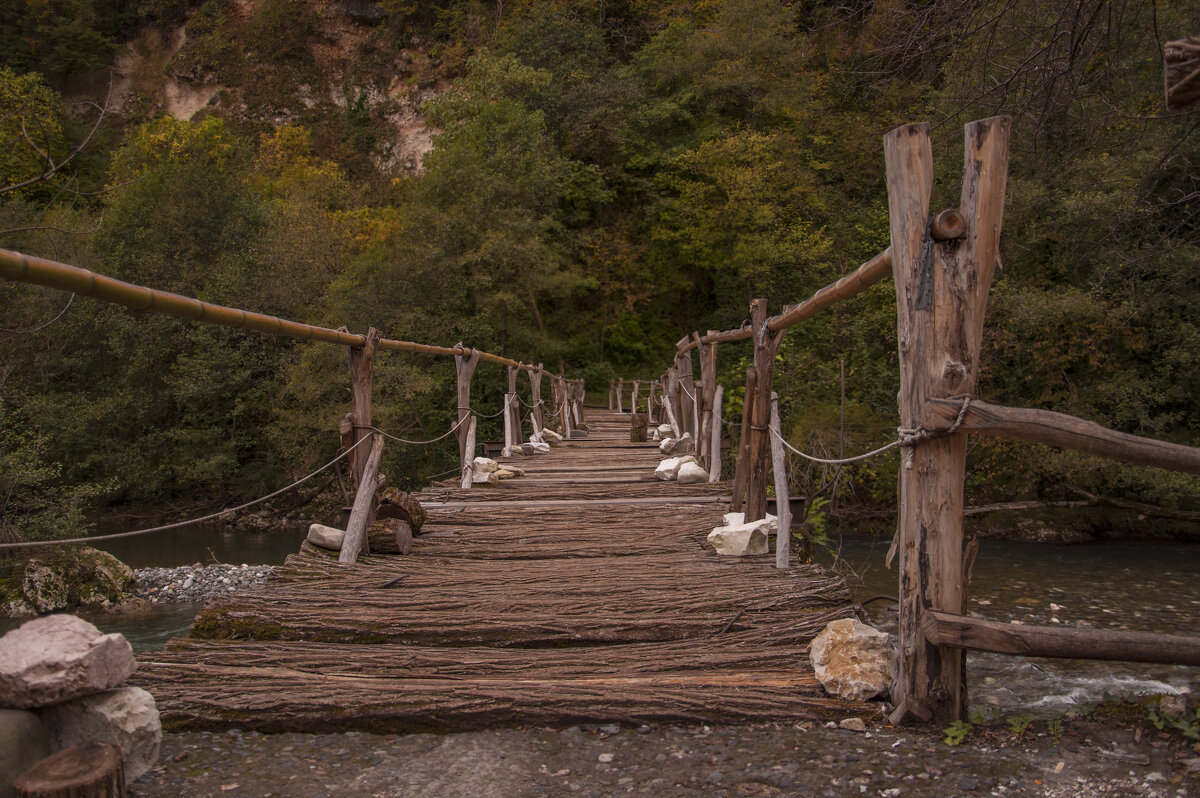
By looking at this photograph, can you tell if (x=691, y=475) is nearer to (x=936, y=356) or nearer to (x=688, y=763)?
(x=936, y=356)

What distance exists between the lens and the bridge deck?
276cm

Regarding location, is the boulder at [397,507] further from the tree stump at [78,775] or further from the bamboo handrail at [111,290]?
the tree stump at [78,775]

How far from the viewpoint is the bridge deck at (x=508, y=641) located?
2.76 metres

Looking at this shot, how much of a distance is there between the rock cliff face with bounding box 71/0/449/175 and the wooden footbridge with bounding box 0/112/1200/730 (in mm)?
30619

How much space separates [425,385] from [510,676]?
14680 mm

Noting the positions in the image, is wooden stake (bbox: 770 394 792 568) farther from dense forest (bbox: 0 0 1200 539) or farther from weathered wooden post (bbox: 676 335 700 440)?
weathered wooden post (bbox: 676 335 700 440)

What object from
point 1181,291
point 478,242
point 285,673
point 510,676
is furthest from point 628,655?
Answer: point 478,242

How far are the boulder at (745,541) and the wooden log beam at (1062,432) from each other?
6.67 ft

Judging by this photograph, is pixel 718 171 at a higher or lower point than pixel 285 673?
higher

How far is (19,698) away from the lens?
2.09 meters

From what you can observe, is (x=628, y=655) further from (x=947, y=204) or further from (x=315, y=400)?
(x=315, y=400)

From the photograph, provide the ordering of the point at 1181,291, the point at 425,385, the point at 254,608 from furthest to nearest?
the point at 425,385, the point at 1181,291, the point at 254,608

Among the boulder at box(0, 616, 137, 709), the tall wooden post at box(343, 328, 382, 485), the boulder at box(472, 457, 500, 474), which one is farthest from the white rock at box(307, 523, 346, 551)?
the boulder at box(472, 457, 500, 474)

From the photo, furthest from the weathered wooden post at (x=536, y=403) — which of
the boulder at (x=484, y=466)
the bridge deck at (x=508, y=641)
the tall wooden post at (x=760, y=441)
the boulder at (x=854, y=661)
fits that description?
the boulder at (x=854, y=661)
